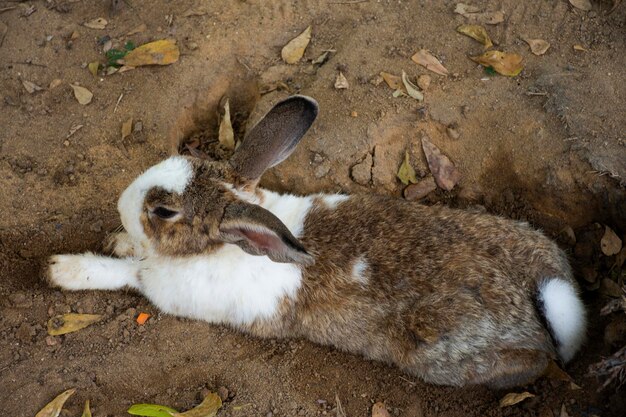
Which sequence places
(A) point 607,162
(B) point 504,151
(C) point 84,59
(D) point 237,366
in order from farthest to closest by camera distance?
Answer: (C) point 84,59 → (B) point 504,151 → (A) point 607,162 → (D) point 237,366

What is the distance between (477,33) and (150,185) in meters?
2.85

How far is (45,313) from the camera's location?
13.2 ft

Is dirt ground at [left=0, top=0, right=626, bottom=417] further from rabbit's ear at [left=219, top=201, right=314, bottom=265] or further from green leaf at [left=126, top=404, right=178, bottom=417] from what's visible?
rabbit's ear at [left=219, top=201, right=314, bottom=265]

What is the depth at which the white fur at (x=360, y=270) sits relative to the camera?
3.85 m

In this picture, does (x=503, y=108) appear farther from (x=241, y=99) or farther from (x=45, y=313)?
(x=45, y=313)

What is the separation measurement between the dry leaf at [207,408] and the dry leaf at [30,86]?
8.83 ft

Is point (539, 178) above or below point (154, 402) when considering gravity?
above

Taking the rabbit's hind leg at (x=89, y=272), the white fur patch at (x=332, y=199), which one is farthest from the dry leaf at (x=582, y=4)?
the rabbit's hind leg at (x=89, y=272)

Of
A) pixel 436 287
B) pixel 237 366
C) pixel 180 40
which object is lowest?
pixel 237 366

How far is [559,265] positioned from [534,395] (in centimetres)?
84

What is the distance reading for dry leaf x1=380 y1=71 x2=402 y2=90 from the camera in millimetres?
4762

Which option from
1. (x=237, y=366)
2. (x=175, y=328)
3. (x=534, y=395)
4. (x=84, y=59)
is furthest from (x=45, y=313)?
(x=534, y=395)

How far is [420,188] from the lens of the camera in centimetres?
470

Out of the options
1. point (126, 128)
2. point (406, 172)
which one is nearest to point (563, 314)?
point (406, 172)
